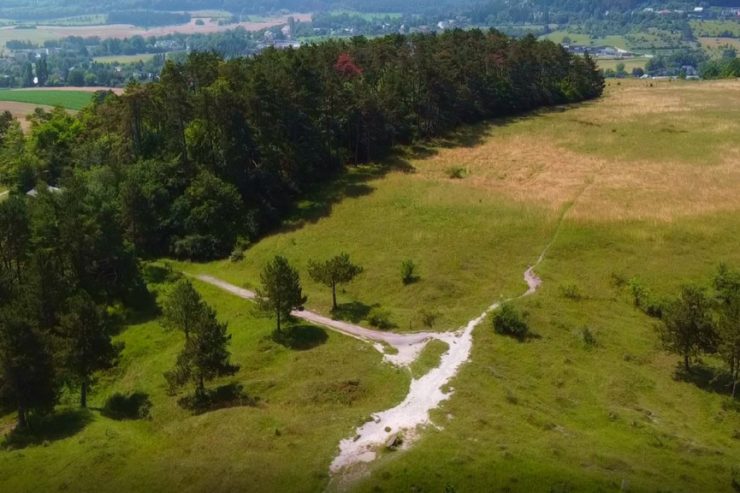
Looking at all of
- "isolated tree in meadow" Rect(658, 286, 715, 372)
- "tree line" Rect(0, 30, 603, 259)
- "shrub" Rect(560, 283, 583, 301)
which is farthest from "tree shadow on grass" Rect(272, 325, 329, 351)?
"isolated tree in meadow" Rect(658, 286, 715, 372)

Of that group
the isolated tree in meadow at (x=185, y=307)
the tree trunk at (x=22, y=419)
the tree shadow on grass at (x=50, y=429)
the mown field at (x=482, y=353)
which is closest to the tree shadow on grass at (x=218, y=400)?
the mown field at (x=482, y=353)

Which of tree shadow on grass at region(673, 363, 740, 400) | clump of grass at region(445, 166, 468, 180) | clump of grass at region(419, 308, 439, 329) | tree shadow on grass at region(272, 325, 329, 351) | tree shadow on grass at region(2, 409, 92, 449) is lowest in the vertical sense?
tree shadow on grass at region(2, 409, 92, 449)

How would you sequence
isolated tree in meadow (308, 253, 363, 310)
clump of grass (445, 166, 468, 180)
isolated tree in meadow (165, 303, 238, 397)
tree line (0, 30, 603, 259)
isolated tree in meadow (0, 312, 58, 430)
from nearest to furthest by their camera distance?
isolated tree in meadow (0, 312, 58, 430) → isolated tree in meadow (165, 303, 238, 397) → isolated tree in meadow (308, 253, 363, 310) → tree line (0, 30, 603, 259) → clump of grass (445, 166, 468, 180)

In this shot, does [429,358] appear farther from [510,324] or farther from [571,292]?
[571,292]

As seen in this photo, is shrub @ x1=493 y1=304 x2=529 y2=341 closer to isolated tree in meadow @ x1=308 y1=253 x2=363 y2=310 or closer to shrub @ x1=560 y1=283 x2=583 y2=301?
shrub @ x1=560 y1=283 x2=583 y2=301

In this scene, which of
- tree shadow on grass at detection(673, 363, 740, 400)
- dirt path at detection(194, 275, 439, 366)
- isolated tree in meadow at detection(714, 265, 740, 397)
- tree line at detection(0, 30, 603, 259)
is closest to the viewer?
isolated tree in meadow at detection(714, 265, 740, 397)

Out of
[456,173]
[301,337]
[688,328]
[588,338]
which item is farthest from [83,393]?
[456,173]

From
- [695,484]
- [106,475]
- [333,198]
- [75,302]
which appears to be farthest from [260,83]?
[695,484]

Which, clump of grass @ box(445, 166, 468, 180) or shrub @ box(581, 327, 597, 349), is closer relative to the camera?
shrub @ box(581, 327, 597, 349)
